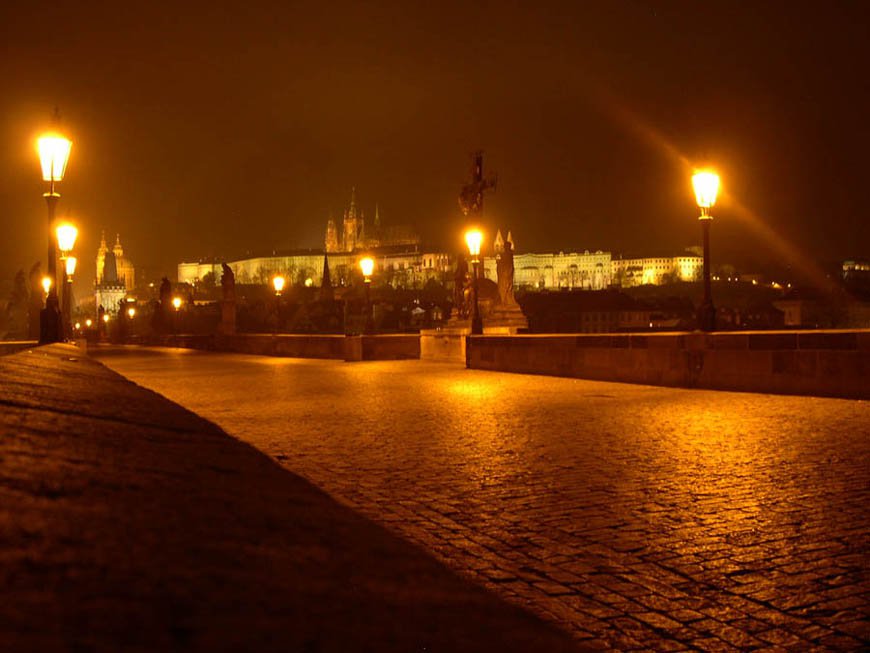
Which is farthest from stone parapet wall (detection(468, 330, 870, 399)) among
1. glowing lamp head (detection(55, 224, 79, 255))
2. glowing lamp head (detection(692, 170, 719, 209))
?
glowing lamp head (detection(55, 224, 79, 255))

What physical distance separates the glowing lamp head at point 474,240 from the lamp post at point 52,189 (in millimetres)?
13289

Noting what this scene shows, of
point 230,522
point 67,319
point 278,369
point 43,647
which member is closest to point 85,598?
point 43,647

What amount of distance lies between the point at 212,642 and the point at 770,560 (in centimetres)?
374

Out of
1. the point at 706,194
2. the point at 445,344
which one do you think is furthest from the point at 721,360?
the point at 445,344

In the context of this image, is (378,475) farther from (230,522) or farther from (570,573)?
(230,522)

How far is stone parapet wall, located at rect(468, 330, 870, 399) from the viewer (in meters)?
13.1

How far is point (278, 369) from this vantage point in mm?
25438

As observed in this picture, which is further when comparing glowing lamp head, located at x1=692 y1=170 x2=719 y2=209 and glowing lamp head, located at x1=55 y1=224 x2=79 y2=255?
glowing lamp head, located at x1=55 y1=224 x2=79 y2=255

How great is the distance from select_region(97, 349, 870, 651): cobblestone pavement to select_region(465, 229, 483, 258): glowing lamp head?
41.0 ft

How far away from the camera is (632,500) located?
19.9 feet

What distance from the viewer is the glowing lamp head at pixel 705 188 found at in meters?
16.4

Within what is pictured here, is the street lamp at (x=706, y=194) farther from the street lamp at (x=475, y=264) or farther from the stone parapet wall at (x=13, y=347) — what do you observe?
the stone parapet wall at (x=13, y=347)

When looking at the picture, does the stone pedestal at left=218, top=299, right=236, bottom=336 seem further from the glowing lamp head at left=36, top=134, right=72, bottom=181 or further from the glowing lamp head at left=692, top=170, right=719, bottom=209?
the glowing lamp head at left=692, top=170, right=719, bottom=209

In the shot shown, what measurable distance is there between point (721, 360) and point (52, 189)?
11.4 metres
